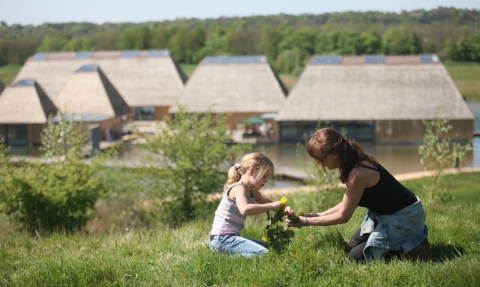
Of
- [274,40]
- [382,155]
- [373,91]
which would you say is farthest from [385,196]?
[274,40]

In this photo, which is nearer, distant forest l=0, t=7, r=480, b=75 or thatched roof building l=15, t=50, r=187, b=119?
thatched roof building l=15, t=50, r=187, b=119

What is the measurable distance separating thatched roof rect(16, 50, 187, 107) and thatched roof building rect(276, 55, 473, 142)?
9.90m

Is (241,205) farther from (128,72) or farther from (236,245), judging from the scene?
(128,72)

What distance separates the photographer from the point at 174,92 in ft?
115

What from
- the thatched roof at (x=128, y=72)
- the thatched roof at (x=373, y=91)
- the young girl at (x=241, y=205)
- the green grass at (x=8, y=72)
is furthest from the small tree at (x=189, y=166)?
the green grass at (x=8, y=72)

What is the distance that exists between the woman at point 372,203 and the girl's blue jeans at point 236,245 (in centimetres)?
38

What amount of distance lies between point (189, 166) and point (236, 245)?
7596mm

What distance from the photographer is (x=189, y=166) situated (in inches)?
483

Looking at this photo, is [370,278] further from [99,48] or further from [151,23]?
[151,23]

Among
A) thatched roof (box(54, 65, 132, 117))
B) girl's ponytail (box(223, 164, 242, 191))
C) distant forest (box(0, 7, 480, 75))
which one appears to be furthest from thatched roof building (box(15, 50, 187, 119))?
girl's ponytail (box(223, 164, 242, 191))

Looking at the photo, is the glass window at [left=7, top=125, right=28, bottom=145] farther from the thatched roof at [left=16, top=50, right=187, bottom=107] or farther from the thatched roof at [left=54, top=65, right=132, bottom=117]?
the thatched roof at [left=16, top=50, right=187, bottom=107]

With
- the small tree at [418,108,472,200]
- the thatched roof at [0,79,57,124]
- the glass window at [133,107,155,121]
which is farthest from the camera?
the glass window at [133,107,155,121]

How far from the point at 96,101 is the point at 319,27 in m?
44.5

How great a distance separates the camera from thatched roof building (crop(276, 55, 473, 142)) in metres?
26.1
